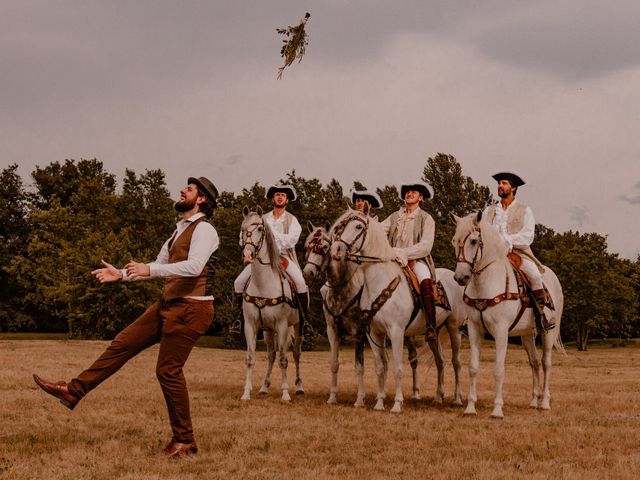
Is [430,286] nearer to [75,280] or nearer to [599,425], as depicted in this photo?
[599,425]

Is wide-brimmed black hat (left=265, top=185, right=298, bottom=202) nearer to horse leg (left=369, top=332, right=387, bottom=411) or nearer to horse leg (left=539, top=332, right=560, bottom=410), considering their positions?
horse leg (left=369, top=332, right=387, bottom=411)

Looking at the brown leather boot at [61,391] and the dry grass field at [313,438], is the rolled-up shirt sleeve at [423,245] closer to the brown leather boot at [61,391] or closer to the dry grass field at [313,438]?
the dry grass field at [313,438]

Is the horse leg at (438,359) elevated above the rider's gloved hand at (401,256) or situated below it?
below

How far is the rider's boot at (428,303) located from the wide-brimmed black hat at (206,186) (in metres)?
5.00

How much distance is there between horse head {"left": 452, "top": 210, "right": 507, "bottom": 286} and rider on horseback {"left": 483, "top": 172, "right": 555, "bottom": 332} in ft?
1.91

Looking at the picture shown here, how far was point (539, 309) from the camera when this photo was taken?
12117mm

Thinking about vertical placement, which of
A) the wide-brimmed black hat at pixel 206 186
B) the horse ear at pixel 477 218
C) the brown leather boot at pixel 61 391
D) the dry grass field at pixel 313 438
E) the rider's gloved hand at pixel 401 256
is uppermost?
the horse ear at pixel 477 218

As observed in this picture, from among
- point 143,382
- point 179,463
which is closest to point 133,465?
point 179,463

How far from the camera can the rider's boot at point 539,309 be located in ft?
39.7

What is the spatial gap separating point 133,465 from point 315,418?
3.98 m

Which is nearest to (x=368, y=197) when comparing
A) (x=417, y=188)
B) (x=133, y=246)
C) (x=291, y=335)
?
(x=417, y=188)

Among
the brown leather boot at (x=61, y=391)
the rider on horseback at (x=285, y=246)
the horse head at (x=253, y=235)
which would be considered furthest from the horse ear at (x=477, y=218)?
the brown leather boot at (x=61, y=391)

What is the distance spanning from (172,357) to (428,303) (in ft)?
18.0

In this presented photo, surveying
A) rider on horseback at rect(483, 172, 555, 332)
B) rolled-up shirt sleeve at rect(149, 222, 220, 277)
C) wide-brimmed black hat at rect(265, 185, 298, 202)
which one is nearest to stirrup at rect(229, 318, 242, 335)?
wide-brimmed black hat at rect(265, 185, 298, 202)
